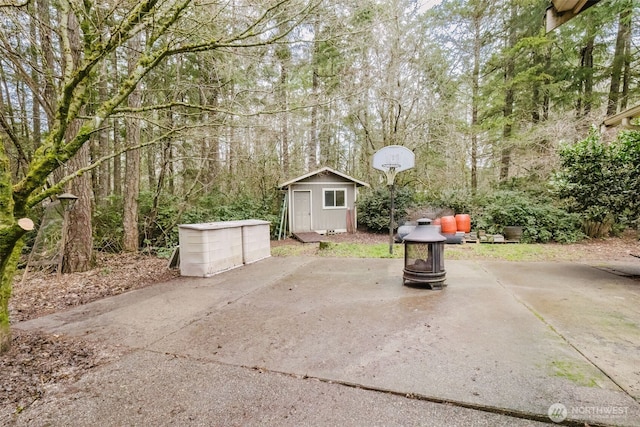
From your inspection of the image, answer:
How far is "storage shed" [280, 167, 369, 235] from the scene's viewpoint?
11.8 m

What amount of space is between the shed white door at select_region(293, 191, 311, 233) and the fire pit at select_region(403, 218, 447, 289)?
760 cm

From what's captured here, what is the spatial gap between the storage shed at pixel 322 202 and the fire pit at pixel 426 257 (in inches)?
290

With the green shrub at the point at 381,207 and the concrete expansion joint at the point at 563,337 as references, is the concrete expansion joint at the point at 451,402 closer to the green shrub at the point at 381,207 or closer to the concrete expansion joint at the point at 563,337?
the concrete expansion joint at the point at 563,337

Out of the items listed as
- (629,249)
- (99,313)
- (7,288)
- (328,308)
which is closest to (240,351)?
(328,308)

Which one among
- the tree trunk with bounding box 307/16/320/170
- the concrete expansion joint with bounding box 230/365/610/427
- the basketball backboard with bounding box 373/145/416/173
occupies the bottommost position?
the concrete expansion joint with bounding box 230/365/610/427

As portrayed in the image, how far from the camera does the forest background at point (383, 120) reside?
601 cm

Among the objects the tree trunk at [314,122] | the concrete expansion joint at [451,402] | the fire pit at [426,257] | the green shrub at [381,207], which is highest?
the tree trunk at [314,122]

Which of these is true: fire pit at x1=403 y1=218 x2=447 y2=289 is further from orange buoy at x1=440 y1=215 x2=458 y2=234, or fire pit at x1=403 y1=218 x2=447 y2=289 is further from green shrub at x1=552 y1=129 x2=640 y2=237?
orange buoy at x1=440 y1=215 x2=458 y2=234

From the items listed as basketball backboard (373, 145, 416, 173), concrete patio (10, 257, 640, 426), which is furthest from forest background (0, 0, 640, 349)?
concrete patio (10, 257, 640, 426)

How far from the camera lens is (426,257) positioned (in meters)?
4.45

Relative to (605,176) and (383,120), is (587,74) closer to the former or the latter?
(383,120)

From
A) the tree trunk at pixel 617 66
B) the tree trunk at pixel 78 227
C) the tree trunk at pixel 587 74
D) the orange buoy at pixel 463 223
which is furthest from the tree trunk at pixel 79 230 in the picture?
the tree trunk at pixel 617 66

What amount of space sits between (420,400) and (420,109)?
12087mm

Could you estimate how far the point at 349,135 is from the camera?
15914 millimetres
